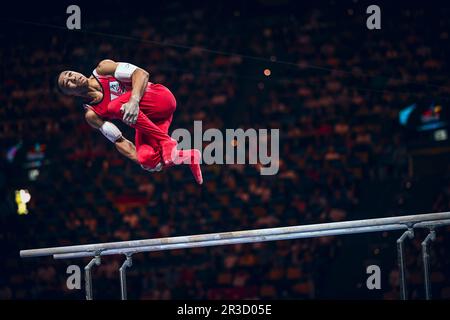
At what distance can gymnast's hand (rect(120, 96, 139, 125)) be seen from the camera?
6168 millimetres

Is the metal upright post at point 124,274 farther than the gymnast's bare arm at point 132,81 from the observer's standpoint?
Yes

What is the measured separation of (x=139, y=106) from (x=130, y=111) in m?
0.26

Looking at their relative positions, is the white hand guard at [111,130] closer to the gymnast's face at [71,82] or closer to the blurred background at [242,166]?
the gymnast's face at [71,82]

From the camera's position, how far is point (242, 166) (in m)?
13.6

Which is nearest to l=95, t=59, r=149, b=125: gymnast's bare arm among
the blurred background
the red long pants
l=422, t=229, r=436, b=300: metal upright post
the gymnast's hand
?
the gymnast's hand

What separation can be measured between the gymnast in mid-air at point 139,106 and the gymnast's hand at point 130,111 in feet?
0.31

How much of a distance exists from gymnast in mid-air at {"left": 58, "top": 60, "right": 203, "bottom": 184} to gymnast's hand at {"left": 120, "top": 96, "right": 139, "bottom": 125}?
A: 0.10 m

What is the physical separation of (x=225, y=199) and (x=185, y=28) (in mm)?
3679

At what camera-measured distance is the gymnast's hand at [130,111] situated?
6168mm

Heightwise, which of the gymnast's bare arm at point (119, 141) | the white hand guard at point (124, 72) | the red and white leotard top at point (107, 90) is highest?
the white hand guard at point (124, 72)

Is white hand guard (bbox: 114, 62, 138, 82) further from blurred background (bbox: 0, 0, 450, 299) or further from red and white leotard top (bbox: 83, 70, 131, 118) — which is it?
blurred background (bbox: 0, 0, 450, 299)

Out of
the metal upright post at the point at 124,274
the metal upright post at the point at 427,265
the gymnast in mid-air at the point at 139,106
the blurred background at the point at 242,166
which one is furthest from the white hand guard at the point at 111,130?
the blurred background at the point at 242,166

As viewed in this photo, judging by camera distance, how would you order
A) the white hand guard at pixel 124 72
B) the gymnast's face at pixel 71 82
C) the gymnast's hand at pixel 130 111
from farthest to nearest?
the white hand guard at pixel 124 72
the gymnast's face at pixel 71 82
the gymnast's hand at pixel 130 111

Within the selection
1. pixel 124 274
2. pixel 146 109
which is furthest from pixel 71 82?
pixel 124 274
